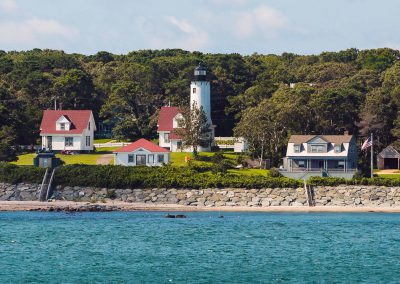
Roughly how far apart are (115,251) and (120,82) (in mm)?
60235

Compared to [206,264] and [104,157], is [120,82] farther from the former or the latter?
[206,264]

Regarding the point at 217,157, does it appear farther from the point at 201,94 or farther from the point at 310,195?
the point at 310,195

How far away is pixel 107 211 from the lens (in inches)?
3226

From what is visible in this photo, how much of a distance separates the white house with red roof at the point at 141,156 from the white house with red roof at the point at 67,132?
37.8 feet

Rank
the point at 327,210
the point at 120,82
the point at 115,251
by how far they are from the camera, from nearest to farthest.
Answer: the point at 115,251 → the point at 327,210 → the point at 120,82

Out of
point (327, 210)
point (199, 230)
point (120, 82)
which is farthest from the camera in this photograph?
point (120, 82)

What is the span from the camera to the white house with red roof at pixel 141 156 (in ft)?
314

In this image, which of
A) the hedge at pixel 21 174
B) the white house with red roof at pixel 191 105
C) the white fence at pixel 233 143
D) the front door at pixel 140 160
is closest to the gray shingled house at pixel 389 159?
the white fence at pixel 233 143

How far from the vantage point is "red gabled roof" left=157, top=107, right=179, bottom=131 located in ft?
356

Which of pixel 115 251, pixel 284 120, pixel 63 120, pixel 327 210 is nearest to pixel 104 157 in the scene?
pixel 63 120

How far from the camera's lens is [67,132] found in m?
107

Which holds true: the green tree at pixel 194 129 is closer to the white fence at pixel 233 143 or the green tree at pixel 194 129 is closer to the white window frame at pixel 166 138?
the white fence at pixel 233 143

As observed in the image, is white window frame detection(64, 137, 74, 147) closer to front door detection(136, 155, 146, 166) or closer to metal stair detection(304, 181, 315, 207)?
front door detection(136, 155, 146, 166)

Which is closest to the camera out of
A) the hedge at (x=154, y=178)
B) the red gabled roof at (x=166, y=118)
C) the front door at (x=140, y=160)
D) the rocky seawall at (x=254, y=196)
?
the rocky seawall at (x=254, y=196)
